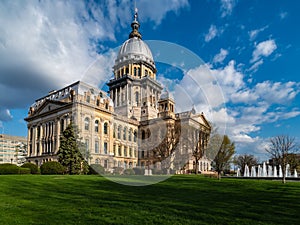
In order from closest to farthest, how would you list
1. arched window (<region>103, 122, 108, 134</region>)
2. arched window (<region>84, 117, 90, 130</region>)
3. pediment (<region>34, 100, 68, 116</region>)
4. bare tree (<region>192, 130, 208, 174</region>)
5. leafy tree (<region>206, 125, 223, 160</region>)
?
1. leafy tree (<region>206, 125, 223, 160</region>)
2. bare tree (<region>192, 130, 208, 174</region>)
3. arched window (<region>84, 117, 90, 130</region>)
4. pediment (<region>34, 100, 68, 116</region>)
5. arched window (<region>103, 122, 108, 134</region>)

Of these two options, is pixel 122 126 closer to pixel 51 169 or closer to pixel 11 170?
pixel 51 169

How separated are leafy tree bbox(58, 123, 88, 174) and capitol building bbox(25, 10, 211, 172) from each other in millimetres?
1837

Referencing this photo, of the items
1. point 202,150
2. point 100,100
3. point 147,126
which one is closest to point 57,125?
point 100,100

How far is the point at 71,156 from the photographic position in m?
37.5

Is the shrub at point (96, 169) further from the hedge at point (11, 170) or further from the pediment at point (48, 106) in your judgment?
the pediment at point (48, 106)

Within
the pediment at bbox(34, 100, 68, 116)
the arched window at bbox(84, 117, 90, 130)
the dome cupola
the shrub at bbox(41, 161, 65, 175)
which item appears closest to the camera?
the shrub at bbox(41, 161, 65, 175)

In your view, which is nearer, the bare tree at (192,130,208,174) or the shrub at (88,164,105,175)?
the shrub at (88,164,105,175)

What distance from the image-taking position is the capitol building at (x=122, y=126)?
41.5 metres

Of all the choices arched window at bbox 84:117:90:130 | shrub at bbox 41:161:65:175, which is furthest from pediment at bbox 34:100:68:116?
shrub at bbox 41:161:65:175

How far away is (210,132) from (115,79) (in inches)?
2037

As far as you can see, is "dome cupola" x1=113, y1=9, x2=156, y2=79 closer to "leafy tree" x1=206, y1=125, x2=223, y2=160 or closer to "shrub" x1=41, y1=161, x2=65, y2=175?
"leafy tree" x1=206, y1=125, x2=223, y2=160

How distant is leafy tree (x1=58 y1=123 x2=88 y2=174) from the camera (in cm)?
3672

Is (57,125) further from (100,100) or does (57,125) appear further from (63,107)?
(100,100)

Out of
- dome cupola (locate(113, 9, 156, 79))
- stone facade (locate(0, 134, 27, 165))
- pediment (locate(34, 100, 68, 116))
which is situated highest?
dome cupola (locate(113, 9, 156, 79))
